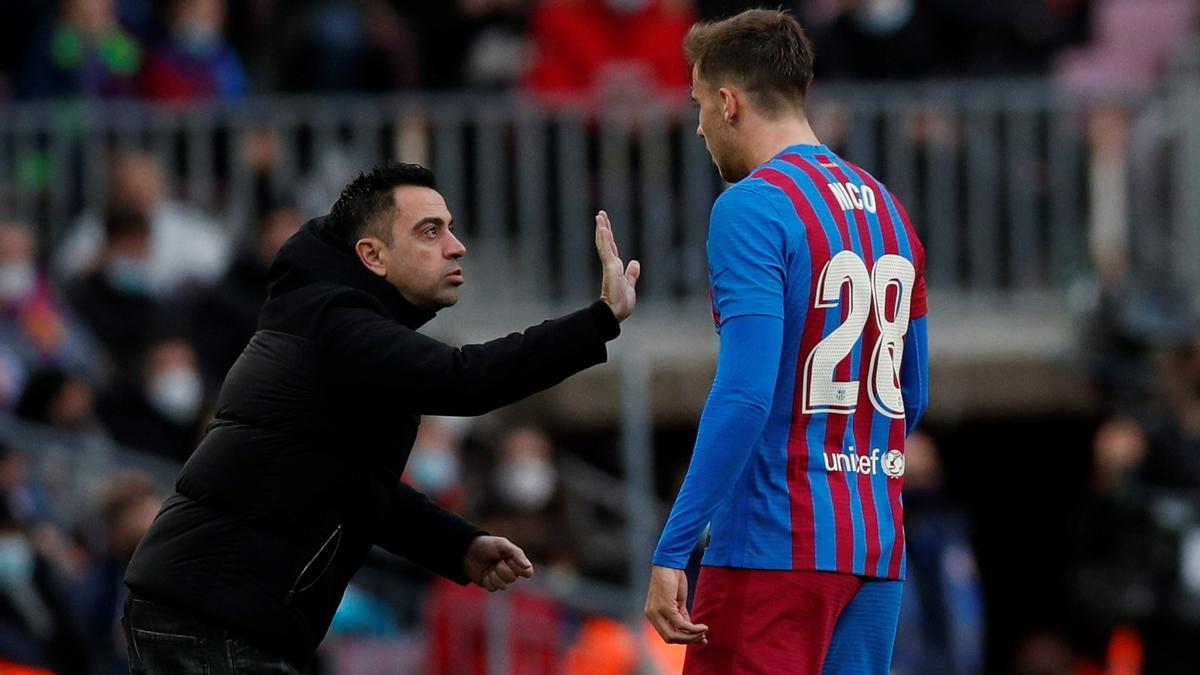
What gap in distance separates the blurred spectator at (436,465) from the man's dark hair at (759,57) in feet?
21.5

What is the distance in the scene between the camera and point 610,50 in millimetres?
13766

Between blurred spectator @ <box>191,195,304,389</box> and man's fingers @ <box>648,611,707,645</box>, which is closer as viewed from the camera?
man's fingers @ <box>648,611,707,645</box>

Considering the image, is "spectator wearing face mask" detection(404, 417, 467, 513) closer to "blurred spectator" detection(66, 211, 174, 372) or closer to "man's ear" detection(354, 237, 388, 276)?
"blurred spectator" detection(66, 211, 174, 372)

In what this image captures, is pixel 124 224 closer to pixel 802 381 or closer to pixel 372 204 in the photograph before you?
pixel 372 204

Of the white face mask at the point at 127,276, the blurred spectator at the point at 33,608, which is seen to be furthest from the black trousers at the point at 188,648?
the white face mask at the point at 127,276

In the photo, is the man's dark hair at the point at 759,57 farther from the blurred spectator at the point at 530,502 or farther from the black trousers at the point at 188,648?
the blurred spectator at the point at 530,502

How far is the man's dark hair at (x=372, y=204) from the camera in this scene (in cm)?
571

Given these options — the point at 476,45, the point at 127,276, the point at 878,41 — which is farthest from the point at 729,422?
the point at 476,45

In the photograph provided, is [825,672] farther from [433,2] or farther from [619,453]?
[433,2]

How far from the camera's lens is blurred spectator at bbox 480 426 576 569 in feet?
36.7

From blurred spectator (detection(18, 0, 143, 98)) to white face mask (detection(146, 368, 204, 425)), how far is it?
233 centimetres

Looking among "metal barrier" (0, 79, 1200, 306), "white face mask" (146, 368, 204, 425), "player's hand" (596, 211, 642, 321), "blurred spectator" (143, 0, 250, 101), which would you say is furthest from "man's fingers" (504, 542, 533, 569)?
"blurred spectator" (143, 0, 250, 101)

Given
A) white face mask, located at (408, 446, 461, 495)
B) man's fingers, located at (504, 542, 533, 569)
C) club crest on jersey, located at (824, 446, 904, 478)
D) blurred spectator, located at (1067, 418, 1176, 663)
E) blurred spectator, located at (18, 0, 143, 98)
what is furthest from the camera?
blurred spectator, located at (18, 0, 143, 98)

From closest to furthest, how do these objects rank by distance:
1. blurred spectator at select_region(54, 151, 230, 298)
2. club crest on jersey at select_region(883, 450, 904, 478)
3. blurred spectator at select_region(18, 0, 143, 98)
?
club crest on jersey at select_region(883, 450, 904, 478), blurred spectator at select_region(54, 151, 230, 298), blurred spectator at select_region(18, 0, 143, 98)
